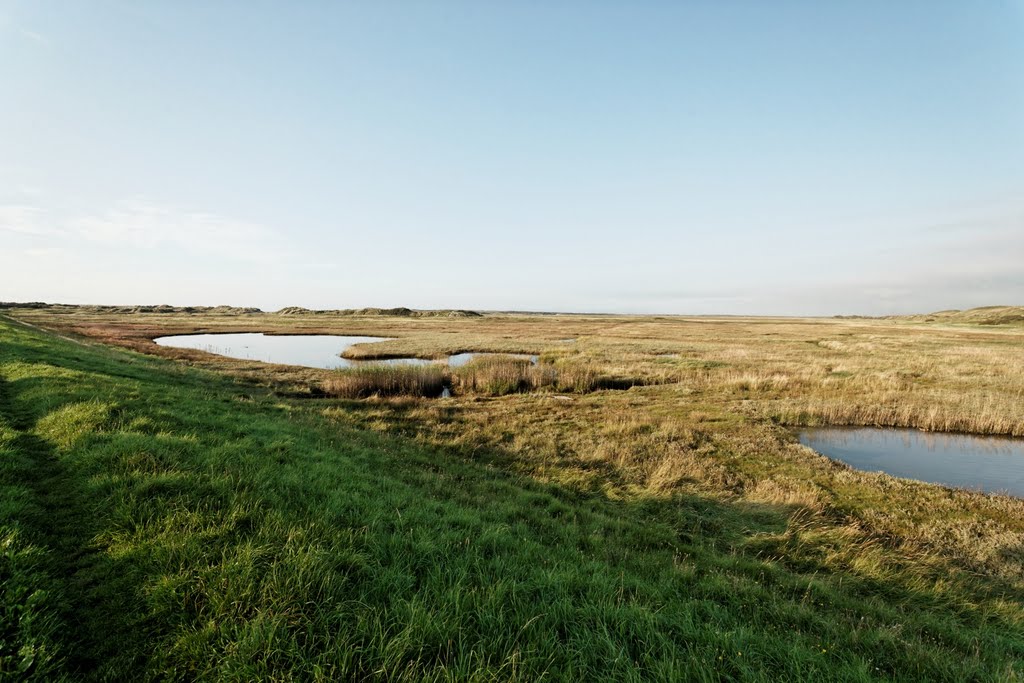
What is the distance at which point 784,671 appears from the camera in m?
4.32

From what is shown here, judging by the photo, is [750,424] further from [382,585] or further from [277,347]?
[277,347]

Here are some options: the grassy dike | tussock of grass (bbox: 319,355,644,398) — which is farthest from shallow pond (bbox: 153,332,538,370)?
the grassy dike

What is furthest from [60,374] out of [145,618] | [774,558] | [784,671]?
[774,558]

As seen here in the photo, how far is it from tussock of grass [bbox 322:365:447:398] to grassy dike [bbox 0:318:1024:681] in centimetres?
1653

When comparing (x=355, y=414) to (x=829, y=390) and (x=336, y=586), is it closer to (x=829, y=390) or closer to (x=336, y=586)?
(x=336, y=586)

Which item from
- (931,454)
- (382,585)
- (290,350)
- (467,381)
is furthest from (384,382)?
(290,350)

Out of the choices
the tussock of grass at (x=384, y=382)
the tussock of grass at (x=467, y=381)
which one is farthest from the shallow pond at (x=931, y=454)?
the tussock of grass at (x=384, y=382)

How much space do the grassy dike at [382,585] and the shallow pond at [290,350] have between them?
2658 centimetres

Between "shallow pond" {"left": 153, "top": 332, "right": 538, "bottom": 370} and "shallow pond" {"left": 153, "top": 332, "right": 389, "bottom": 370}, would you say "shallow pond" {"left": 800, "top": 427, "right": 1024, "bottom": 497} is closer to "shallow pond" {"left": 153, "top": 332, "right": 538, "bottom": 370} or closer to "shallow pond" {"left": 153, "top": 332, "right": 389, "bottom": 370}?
"shallow pond" {"left": 153, "top": 332, "right": 538, "bottom": 370}

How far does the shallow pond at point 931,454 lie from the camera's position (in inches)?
603

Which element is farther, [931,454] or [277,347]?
[277,347]

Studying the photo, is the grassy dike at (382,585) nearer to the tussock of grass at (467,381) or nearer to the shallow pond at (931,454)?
the shallow pond at (931,454)

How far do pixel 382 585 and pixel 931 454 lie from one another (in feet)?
75.4

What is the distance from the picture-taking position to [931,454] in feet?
58.7
